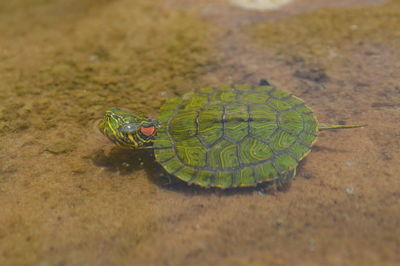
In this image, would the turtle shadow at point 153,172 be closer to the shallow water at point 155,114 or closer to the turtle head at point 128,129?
the shallow water at point 155,114

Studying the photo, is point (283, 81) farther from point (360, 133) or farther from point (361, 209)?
point (361, 209)

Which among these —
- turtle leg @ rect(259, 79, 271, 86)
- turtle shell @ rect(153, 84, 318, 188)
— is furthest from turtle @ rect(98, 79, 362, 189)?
turtle leg @ rect(259, 79, 271, 86)

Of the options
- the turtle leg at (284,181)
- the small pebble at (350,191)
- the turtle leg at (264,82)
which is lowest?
the small pebble at (350,191)

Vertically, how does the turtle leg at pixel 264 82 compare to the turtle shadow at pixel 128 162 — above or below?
above

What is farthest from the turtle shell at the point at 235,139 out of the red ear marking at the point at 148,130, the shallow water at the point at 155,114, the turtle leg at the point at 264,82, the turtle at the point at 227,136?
the turtle leg at the point at 264,82

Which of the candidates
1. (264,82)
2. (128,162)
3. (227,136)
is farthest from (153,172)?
(264,82)

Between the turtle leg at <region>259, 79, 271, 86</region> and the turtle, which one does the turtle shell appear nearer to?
the turtle
